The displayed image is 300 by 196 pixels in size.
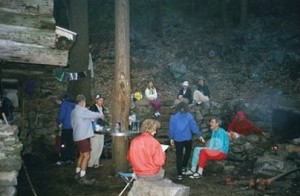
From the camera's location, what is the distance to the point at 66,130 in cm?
1102

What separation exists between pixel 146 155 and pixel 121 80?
10.9 ft

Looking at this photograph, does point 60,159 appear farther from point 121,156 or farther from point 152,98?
point 152,98

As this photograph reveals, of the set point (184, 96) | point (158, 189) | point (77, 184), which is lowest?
point (77, 184)

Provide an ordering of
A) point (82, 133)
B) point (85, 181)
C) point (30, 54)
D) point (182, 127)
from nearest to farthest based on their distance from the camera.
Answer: point (30, 54) → point (85, 181) → point (82, 133) → point (182, 127)

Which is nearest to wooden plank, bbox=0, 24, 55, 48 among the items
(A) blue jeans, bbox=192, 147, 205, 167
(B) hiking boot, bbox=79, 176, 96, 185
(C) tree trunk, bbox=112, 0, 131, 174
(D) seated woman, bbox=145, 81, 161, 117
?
(C) tree trunk, bbox=112, 0, 131, 174

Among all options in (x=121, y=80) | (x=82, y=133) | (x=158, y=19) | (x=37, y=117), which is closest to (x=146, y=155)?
(x=82, y=133)

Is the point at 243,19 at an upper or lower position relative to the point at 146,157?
upper

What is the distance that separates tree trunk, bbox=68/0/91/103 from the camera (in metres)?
13.3

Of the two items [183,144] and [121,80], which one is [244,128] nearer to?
[183,144]

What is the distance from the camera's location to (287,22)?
27.9 metres

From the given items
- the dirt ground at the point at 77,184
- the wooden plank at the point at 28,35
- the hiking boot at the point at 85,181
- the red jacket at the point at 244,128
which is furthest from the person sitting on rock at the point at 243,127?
the wooden plank at the point at 28,35

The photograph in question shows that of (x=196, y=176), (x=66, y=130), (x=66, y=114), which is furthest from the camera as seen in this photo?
(x=66, y=130)

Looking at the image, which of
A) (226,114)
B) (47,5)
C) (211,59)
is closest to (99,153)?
(47,5)

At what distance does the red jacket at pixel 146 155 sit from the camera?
6.59m
